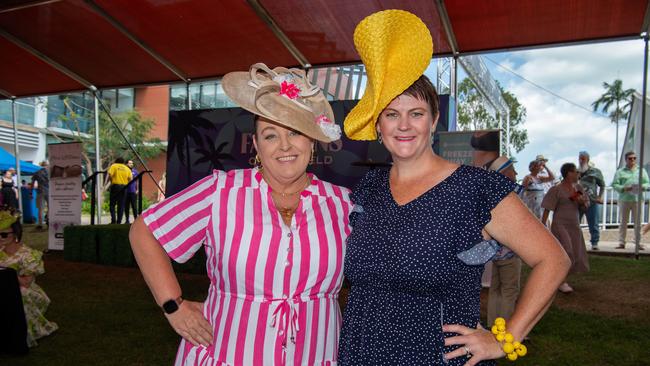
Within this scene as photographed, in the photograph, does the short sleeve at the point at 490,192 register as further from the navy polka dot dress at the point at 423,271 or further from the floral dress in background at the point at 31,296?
the floral dress in background at the point at 31,296

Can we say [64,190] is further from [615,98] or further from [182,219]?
[615,98]

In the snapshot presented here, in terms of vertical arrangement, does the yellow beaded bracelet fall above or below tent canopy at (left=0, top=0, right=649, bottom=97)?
below

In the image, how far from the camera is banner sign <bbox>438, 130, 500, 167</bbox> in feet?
19.5

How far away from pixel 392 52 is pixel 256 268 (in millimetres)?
934

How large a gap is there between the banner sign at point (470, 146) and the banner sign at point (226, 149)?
1118mm

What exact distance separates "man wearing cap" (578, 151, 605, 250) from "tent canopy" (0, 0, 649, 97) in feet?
11.4

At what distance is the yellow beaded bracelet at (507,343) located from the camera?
1.61 m

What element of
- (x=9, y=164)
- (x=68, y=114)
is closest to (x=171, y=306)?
(x=9, y=164)

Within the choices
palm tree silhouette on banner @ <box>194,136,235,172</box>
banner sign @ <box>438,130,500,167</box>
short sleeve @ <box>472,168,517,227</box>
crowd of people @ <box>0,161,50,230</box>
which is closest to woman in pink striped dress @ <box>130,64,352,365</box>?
short sleeve @ <box>472,168,517,227</box>

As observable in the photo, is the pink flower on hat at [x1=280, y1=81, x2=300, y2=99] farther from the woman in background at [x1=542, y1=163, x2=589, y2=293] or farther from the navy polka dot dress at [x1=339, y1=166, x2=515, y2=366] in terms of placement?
the woman in background at [x1=542, y1=163, x2=589, y2=293]

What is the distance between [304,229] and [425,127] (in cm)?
61

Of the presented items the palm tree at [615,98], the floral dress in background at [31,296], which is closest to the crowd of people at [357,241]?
the floral dress in background at [31,296]

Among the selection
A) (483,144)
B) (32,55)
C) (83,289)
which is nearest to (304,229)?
(483,144)

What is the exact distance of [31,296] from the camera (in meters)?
5.01
